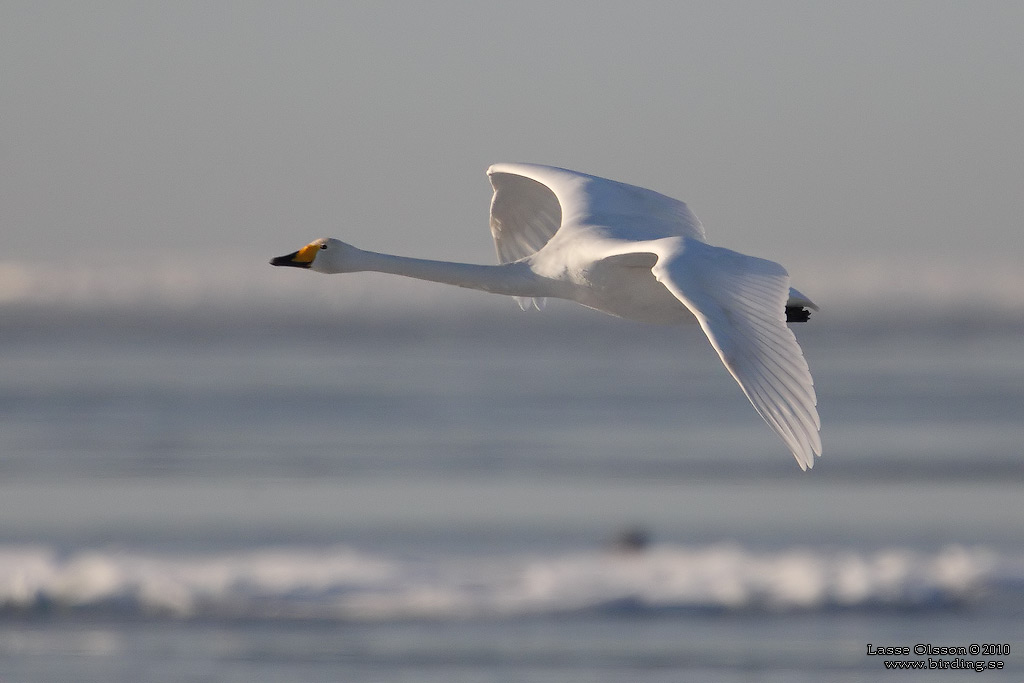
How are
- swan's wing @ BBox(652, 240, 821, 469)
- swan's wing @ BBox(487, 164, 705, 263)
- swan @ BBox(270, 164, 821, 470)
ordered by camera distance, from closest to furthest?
1. swan's wing @ BBox(652, 240, 821, 469)
2. swan @ BBox(270, 164, 821, 470)
3. swan's wing @ BBox(487, 164, 705, 263)

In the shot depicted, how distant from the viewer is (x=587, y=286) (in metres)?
9.27

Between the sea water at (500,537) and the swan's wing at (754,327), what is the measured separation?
326 cm

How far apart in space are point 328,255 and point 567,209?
4.55ft

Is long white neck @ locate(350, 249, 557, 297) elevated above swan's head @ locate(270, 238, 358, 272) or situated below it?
below

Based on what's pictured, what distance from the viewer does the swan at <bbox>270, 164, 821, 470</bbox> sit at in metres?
7.30

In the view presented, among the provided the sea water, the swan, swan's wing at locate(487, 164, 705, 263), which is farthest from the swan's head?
the sea water

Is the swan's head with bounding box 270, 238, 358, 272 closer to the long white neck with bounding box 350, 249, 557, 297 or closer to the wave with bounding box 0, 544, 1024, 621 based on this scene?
the long white neck with bounding box 350, 249, 557, 297

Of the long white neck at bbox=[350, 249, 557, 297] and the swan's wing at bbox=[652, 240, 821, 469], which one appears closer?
the swan's wing at bbox=[652, 240, 821, 469]

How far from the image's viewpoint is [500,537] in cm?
1377

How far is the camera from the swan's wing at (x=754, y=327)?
280 inches

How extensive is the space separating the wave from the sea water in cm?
2

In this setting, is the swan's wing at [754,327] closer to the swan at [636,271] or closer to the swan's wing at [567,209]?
the swan at [636,271]

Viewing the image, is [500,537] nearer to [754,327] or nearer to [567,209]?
[567,209]

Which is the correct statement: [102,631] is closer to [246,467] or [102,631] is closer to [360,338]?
[246,467]
